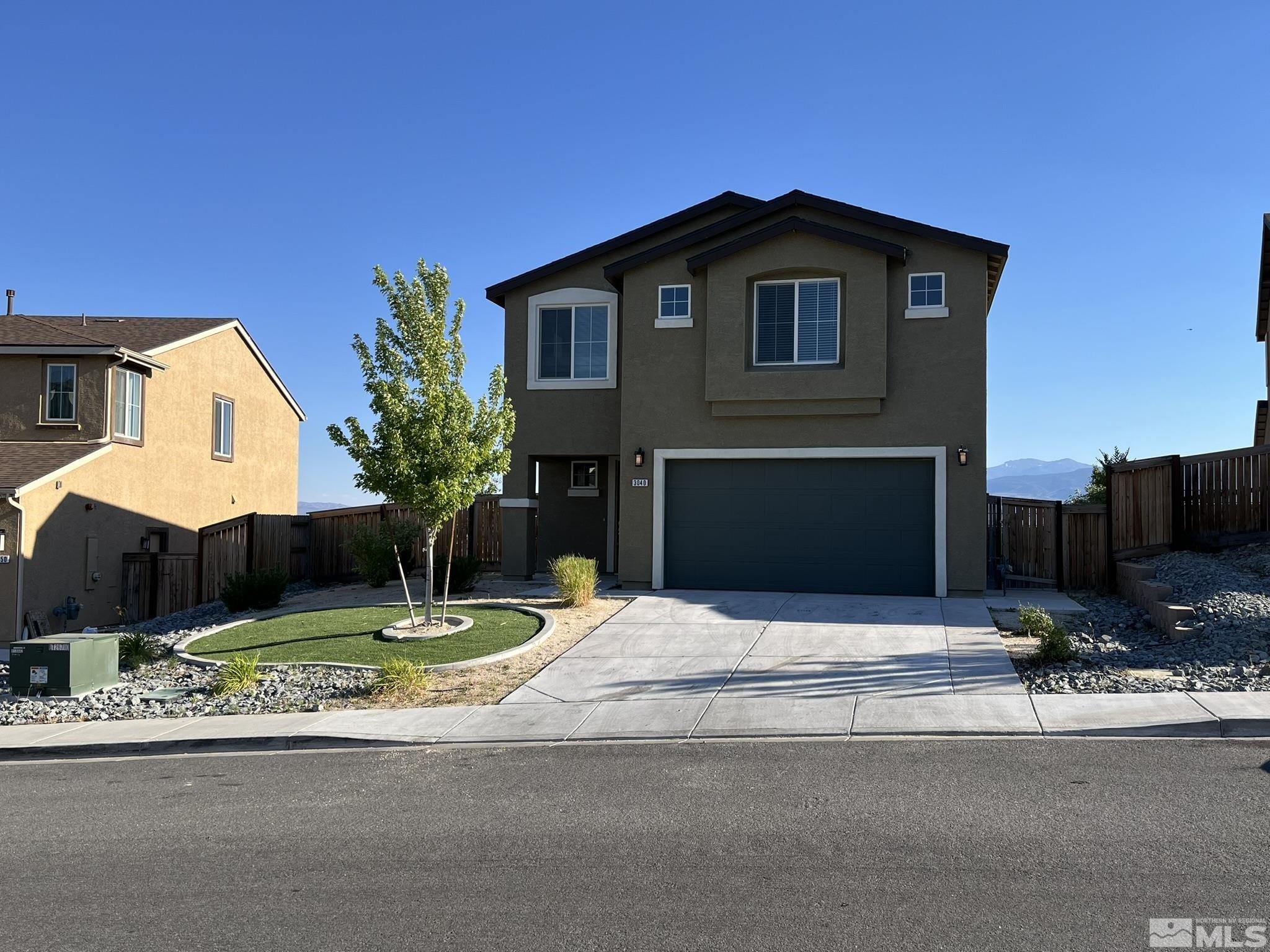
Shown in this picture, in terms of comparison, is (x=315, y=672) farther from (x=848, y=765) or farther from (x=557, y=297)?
(x=557, y=297)

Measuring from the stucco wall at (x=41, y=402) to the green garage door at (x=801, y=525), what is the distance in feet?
40.7

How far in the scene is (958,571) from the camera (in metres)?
16.8

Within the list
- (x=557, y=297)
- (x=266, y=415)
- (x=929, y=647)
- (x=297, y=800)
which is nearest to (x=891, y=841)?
(x=297, y=800)

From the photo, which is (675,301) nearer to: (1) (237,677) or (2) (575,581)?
(2) (575,581)

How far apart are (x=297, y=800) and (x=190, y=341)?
19423 millimetres

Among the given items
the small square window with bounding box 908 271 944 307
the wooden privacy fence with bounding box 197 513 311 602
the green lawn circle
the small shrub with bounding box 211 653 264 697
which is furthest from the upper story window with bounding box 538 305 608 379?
the small shrub with bounding box 211 653 264 697

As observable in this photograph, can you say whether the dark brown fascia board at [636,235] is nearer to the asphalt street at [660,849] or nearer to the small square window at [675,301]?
the small square window at [675,301]

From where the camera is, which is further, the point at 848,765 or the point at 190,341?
the point at 190,341

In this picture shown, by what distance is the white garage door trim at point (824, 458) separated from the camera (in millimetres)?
16812

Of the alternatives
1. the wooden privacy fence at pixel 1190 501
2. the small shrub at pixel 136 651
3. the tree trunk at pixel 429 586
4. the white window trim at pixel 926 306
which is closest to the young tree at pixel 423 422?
the tree trunk at pixel 429 586

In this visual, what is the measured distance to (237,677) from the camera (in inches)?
471

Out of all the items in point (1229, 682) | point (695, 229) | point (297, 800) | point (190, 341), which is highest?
point (695, 229)

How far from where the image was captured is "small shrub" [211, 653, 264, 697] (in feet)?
38.5

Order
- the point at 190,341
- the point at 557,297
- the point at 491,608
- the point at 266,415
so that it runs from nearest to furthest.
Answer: the point at 491,608 < the point at 557,297 < the point at 190,341 < the point at 266,415
